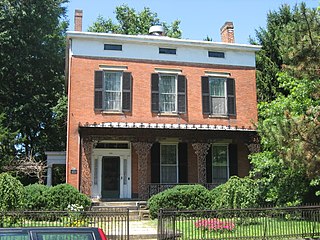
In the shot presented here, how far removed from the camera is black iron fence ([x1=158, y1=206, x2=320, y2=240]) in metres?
12.1

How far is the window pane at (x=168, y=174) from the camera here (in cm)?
2139

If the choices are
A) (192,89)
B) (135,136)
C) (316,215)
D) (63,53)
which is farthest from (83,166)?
(63,53)

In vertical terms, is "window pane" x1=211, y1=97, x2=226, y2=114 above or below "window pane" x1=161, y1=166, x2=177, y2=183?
above

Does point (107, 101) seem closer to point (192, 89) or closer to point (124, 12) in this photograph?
point (192, 89)

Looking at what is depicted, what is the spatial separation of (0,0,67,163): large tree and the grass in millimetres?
18794

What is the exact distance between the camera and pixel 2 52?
93.8 feet

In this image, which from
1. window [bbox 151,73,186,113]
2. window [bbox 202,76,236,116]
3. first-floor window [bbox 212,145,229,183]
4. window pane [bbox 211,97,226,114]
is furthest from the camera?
window pane [bbox 211,97,226,114]

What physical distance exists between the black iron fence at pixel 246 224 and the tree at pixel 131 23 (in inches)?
1179

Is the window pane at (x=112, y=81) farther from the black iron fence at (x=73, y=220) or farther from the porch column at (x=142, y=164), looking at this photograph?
the black iron fence at (x=73, y=220)

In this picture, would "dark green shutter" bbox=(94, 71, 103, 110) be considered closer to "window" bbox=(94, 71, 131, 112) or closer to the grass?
"window" bbox=(94, 71, 131, 112)

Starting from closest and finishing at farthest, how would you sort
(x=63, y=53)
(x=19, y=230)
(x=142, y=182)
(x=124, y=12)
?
(x=19, y=230) < (x=142, y=182) < (x=63, y=53) < (x=124, y=12)

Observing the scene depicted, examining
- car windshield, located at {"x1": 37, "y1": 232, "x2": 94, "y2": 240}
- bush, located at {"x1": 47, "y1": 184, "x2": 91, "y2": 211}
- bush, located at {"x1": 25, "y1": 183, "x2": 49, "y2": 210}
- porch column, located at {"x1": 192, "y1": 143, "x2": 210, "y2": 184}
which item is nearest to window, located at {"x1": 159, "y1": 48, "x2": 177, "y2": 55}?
porch column, located at {"x1": 192, "y1": 143, "x2": 210, "y2": 184}

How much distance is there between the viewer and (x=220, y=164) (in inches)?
878

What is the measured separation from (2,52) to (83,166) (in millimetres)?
13458
